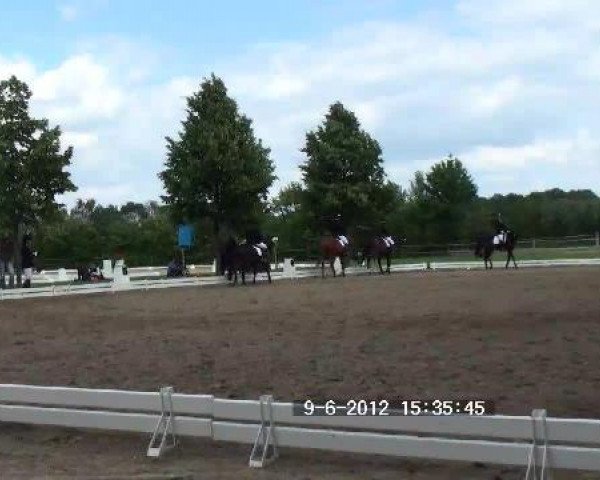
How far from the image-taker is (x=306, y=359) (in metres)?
12.9

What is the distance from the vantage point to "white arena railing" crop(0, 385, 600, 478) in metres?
7.42

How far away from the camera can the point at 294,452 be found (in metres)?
8.99

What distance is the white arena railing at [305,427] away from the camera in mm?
7422

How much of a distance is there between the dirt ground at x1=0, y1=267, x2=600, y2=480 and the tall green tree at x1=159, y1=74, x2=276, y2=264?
60.8ft

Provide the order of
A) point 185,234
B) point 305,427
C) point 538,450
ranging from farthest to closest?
point 185,234
point 305,427
point 538,450

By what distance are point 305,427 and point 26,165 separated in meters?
27.2

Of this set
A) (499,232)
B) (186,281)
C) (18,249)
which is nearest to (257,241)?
(186,281)

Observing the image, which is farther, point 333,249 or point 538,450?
point 333,249

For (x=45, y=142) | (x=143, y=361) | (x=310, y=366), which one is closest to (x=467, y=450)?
(x=310, y=366)

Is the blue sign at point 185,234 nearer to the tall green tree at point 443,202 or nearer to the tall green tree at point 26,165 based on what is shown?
the tall green tree at point 26,165

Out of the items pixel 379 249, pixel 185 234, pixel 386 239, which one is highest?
pixel 185 234

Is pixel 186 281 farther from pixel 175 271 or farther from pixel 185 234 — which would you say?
pixel 185 234

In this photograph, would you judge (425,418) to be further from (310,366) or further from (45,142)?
(45,142)

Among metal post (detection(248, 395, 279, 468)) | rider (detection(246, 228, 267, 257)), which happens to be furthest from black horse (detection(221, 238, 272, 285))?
metal post (detection(248, 395, 279, 468))
